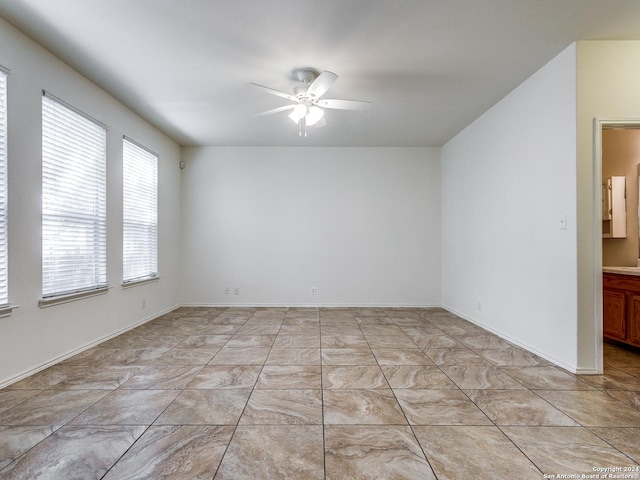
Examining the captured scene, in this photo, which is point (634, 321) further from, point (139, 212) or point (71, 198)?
point (139, 212)

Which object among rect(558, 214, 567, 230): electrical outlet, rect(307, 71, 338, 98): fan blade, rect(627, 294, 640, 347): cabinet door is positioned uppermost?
rect(307, 71, 338, 98): fan blade

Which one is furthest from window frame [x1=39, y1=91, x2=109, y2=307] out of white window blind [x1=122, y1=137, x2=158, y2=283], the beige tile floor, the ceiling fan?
the ceiling fan

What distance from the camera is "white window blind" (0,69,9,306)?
243 centimetres

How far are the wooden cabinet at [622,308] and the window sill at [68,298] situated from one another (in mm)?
5827

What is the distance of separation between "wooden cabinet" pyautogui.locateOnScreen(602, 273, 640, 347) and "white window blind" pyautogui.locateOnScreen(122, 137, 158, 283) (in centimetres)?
596

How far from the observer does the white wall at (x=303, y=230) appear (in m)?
5.73

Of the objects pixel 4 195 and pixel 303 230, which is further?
pixel 303 230

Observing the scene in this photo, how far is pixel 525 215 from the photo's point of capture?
337 centimetres

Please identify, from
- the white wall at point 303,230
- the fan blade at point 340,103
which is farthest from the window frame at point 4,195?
the white wall at point 303,230

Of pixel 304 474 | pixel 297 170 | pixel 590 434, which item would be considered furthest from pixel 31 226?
pixel 590 434

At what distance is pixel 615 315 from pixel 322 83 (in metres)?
4.10

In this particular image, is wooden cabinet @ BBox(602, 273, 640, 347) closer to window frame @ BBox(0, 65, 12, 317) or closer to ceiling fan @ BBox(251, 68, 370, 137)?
ceiling fan @ BBox(251, 68, 370, 137)

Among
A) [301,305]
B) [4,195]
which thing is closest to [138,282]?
[4,195]

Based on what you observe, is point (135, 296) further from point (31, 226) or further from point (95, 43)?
point (95, 43)
